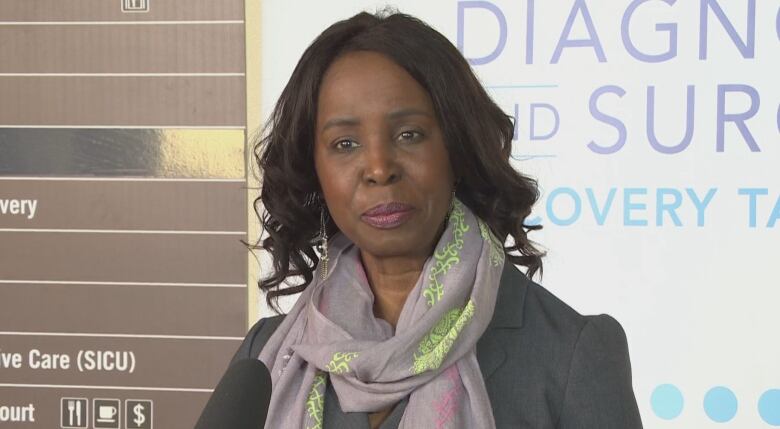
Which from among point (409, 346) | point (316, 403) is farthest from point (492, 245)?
point (316, 403)

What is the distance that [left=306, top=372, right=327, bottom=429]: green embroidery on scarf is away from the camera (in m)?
1.32

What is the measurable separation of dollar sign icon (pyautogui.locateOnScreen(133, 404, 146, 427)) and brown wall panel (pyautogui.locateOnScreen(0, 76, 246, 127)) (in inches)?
25.4

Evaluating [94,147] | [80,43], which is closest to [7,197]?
[94,147]

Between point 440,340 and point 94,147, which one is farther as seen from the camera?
point 94,147

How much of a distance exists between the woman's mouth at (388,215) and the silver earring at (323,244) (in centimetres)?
19

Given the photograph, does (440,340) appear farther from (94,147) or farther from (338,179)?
(94,147)

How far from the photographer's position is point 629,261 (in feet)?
7.12

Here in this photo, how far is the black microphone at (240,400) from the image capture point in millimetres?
515

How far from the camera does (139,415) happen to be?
2.39 metres

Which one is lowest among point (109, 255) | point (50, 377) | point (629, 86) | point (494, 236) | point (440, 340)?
point (50, 377)

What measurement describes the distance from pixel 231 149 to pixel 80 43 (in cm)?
42

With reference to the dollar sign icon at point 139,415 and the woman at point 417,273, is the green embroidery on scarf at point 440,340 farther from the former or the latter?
the dollar sign icon at point 139,415

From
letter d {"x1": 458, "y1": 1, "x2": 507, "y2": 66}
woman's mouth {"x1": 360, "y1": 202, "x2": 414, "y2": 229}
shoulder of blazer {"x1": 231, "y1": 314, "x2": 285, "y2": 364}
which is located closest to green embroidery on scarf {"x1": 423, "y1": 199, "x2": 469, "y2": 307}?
woman's mouth {"x1": 360, "y1": 202, "x2": 414, "y2": 229}

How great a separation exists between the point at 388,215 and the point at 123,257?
128 cm
